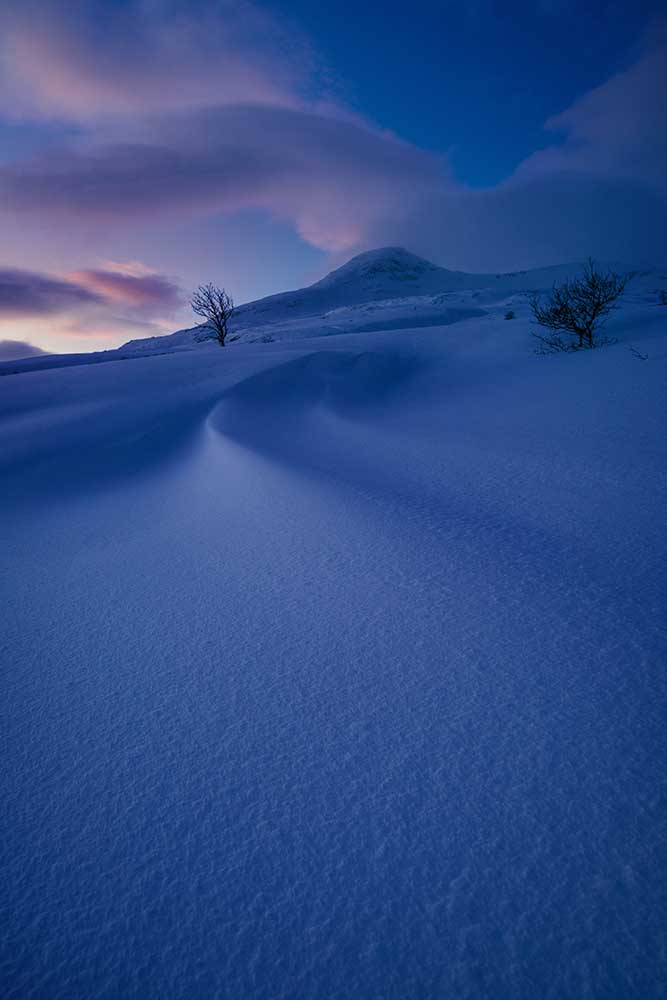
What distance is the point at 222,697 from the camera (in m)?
1.81

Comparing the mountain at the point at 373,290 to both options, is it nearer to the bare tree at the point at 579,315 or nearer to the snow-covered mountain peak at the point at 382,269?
the snow-covered mountain peak at the point at 382,269

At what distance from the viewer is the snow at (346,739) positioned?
106cm

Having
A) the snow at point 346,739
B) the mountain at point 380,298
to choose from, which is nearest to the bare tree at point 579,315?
the snow at point 346,739

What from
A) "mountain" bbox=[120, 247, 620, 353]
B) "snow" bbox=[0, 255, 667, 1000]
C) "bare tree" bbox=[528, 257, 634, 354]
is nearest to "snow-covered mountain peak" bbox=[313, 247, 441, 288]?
"mountain" bbox=[120, 247, 620, 353]

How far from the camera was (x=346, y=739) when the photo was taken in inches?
61.5

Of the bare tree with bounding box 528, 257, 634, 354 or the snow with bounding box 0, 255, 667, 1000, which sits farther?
the bare tree with bounding box 528, 257, 634, 354

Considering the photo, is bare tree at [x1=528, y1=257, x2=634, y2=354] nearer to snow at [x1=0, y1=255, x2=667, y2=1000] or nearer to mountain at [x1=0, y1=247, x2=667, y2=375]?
Answer: snow at [x1=0, y1=255, x2=667, y2=1000]

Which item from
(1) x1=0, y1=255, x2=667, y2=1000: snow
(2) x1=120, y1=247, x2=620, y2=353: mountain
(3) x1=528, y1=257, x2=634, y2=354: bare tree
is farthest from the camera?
(2) x1=120, y1=247, x2=620, y2=353: mountain

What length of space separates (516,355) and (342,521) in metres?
6.24

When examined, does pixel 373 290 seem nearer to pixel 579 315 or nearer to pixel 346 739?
pixel 579 315

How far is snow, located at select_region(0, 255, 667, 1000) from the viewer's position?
1.06 metres

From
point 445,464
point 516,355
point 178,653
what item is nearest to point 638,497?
point 445,464

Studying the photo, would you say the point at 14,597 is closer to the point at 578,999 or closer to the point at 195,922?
the point at 195,922

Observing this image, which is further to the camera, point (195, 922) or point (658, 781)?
point (658, 781)
